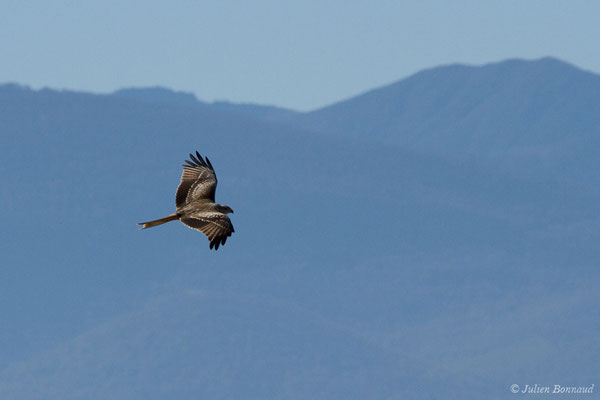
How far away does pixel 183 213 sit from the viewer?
30.2 metres

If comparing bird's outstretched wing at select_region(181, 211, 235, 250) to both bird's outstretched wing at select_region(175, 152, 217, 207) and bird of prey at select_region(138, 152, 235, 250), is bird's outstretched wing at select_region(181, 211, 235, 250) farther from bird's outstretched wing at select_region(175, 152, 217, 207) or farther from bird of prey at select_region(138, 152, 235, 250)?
bird's outstretched wing at select_region(175, 152, 217, 207)

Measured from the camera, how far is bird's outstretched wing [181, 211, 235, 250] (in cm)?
2761

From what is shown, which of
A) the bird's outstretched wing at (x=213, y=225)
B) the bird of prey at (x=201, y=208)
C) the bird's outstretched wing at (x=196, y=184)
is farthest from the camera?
the bird's outstretched wing at (x=196, y=184)

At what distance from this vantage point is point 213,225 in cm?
2839

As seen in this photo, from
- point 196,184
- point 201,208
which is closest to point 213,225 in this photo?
point 201,208

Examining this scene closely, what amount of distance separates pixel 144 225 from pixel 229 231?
276 cm

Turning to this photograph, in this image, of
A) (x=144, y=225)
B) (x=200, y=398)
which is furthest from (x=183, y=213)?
(x=200, y=398)

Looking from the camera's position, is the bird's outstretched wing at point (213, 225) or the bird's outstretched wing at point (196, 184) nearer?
the bird's outstretched wing at point (213, 225)

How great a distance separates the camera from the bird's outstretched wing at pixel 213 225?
2761cm

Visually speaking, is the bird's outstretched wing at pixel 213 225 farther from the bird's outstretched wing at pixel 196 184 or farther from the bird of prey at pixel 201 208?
the bird's outstretched wing at pixel 196 184

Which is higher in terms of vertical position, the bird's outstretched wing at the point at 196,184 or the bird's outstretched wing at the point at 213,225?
the bird's outstretched wing at the point at 196,184

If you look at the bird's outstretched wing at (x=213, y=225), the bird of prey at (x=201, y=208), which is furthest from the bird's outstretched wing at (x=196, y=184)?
the bird's outstretched wing at (x=213, y=225)

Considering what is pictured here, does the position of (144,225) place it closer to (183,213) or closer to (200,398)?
(183,213)

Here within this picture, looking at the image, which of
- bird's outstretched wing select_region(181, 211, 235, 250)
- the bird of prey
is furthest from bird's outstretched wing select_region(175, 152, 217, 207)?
bird's outstretched wing select_region(181, 211, 235, 250)
